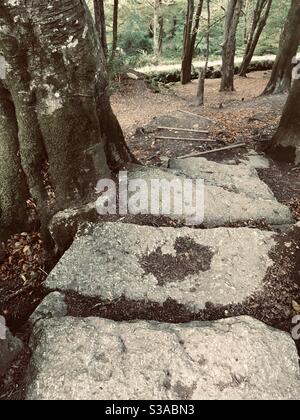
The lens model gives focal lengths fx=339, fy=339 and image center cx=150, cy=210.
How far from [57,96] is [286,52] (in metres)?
9.11

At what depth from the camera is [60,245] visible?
13.3 feet

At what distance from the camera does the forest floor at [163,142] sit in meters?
3.80

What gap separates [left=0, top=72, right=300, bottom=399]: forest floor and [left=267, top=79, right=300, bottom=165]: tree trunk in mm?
232

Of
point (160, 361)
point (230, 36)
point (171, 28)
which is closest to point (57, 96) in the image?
point (160, 361)

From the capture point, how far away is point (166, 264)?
3.59 metres

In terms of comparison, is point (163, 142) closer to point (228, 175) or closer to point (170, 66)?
point (228, 175)

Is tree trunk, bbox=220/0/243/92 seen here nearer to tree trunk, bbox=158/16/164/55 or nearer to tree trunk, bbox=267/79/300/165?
tree trunk, bbox=267/79/300/165

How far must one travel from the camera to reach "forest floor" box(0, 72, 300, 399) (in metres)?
3.80

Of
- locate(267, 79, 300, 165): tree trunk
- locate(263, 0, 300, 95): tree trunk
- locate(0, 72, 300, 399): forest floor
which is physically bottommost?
locate(0, 72, 300, 399): forest floor

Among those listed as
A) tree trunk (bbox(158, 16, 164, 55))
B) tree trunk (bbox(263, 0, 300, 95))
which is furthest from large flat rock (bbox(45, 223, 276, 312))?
tree trunk (bbox(158, 16, 164, 55))
